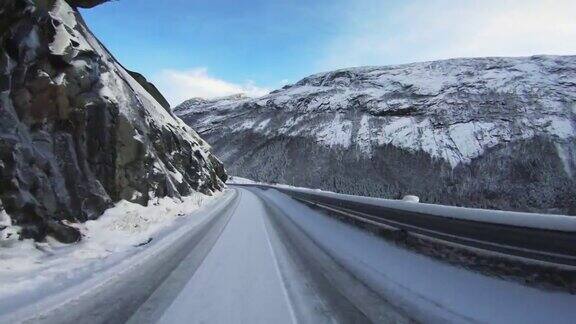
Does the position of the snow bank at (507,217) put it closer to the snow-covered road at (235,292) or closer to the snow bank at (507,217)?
the snow bank at (507,217)

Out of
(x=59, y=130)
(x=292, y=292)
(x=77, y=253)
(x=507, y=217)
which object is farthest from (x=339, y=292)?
(x=59, y=130)

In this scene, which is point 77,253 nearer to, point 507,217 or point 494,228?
point 494,228

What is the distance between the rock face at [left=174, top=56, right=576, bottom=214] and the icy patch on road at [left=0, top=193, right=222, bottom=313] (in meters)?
85.0

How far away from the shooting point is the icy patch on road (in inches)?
240

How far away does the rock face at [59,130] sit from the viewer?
8.66 metres

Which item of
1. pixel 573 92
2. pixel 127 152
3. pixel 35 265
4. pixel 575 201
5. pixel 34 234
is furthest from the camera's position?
pixel 573 92

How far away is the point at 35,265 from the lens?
23.1 ft

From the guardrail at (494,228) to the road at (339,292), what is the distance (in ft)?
1.30

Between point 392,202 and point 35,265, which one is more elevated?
point 392,202

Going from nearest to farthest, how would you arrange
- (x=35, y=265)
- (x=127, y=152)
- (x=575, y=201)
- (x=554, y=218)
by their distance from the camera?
(x=554, y=218) → (x=35, y=265) → (x=127, y=152) → (x=575, y=201)

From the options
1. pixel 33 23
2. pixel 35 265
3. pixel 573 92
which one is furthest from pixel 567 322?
pixel 573 92

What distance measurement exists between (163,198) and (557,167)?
10981 cm

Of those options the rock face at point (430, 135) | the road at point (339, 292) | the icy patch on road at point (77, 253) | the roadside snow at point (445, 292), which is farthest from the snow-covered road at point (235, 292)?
the rock face at point (430, 135)

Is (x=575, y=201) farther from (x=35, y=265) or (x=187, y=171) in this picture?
(x=35, y=265)
